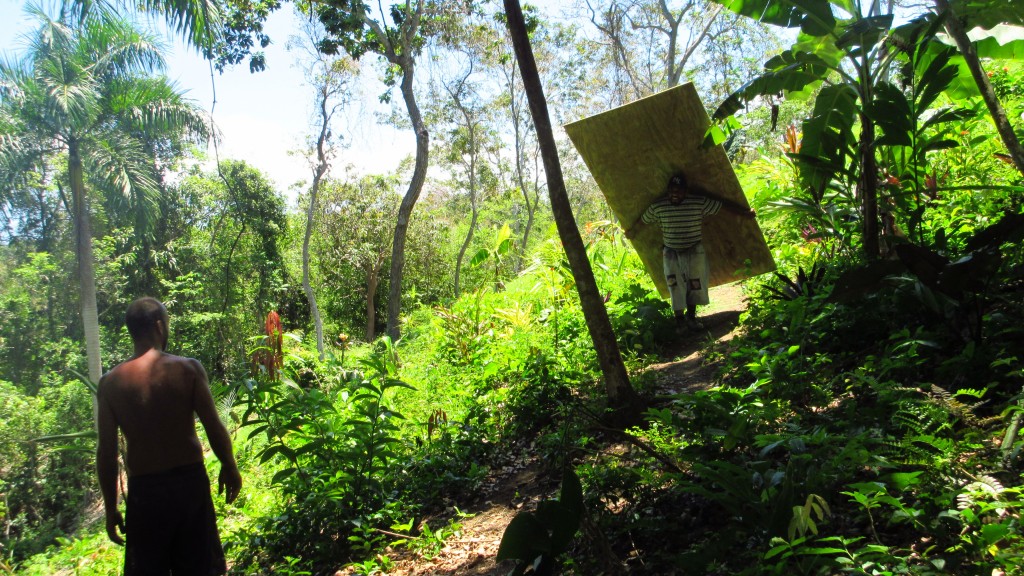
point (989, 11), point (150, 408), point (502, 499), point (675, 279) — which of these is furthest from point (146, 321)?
point (989, 11)

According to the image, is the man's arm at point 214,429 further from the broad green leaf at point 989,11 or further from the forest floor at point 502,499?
the broad green leaf at point 989,11

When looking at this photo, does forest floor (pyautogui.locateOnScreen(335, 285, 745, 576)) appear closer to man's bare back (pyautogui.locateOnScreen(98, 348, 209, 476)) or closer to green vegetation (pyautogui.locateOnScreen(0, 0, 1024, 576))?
green vegetation (pyautogui.locateOnScreen(0, 0, 1024, 576))

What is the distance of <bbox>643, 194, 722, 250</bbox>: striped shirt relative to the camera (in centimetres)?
640

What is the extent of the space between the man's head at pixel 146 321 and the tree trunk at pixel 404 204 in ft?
29.0

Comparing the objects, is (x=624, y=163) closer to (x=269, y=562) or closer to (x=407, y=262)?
(x=269, y=562)

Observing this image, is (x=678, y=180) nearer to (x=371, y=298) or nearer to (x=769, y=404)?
(x=769, y=404)

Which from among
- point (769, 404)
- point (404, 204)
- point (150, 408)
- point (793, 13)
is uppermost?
point (404, 204)

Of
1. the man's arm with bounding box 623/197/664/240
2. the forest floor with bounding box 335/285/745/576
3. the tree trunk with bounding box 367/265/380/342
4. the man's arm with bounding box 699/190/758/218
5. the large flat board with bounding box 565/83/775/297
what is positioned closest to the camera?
the forest floor with bounding box 335/285/745/576

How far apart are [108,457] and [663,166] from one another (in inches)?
200

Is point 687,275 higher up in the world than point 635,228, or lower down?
lower down

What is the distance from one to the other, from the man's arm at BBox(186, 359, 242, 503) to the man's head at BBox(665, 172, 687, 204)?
446 centimetres

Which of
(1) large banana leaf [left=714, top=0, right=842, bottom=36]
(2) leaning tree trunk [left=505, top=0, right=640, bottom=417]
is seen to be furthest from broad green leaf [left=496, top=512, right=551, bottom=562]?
(1) large banana leaf [left=714, top=0, right=842, bottom=36]

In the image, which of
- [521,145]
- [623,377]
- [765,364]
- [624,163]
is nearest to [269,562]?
[623,377]

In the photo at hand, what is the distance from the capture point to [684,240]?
21.0 ft
